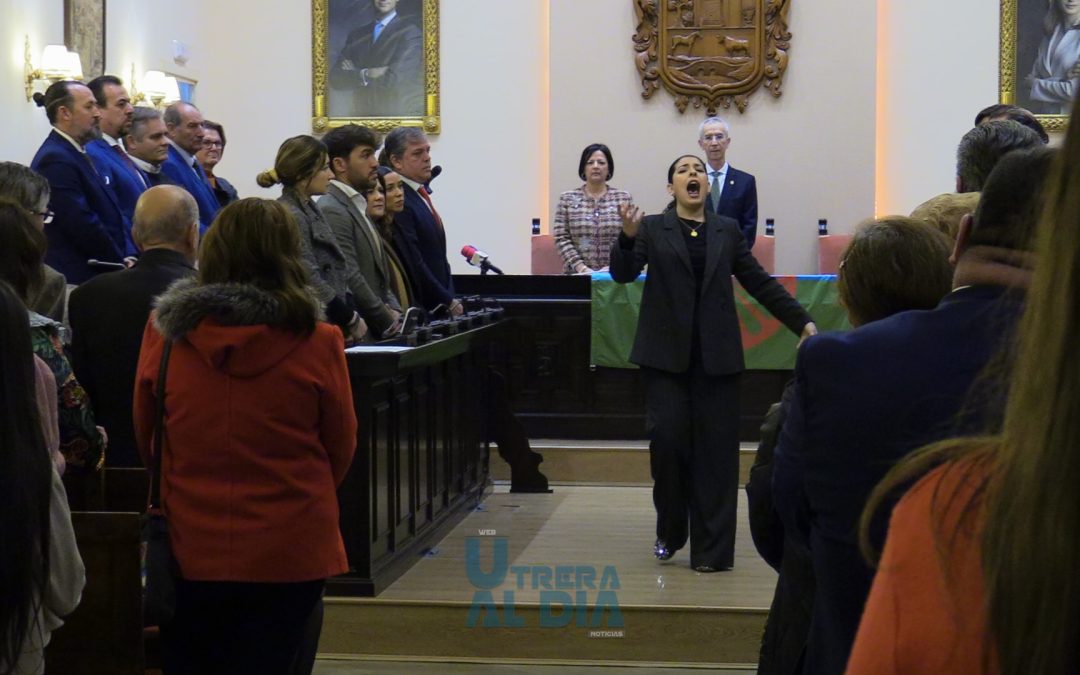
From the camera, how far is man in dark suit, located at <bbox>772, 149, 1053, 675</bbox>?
175cm

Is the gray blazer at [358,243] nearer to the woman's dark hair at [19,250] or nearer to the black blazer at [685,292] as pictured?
the black blazer at [685,292]

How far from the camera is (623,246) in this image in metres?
5.80

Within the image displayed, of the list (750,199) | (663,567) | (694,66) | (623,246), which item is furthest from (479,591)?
(694,66)

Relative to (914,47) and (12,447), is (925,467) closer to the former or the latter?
(12,447)

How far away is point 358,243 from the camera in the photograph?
6.00 meters

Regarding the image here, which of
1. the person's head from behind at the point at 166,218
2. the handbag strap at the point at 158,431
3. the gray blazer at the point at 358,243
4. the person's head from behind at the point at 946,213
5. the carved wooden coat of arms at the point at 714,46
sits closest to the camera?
the handbag strap at the point at 158,431

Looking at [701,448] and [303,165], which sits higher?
[303,165]

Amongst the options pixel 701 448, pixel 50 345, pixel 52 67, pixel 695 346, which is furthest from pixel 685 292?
pixel 52 67

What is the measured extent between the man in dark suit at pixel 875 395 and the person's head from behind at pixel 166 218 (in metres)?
2.16

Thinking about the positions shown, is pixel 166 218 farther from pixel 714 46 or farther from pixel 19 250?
pixel 714 46

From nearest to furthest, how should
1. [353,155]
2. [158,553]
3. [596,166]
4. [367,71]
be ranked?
[158,553] → [353,155] → [596,166] → [367,71]

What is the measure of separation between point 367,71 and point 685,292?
752 cm

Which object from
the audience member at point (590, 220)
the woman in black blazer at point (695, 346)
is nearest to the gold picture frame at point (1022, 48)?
→ the audience member at point (590, 220)

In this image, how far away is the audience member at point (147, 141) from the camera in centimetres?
709
